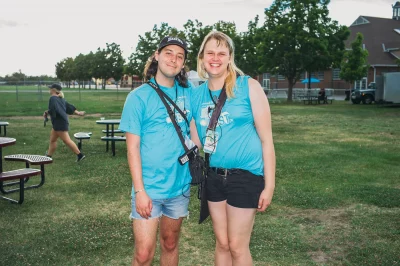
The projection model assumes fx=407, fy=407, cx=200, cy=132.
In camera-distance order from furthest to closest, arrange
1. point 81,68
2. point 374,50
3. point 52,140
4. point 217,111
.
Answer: point 81,68, point 374,50, point 52,140, point 217,111

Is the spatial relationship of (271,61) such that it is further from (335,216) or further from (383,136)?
(335,216)

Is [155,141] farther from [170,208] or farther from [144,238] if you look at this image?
[144,238]

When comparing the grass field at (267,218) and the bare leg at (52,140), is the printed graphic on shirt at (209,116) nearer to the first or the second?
the grass field at (267,218)

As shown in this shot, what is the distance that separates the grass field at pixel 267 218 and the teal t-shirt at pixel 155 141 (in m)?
1.72

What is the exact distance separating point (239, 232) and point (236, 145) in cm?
65

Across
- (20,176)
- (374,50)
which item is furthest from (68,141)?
(374,50)

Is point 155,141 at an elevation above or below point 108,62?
below

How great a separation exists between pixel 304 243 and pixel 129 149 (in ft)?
9.53

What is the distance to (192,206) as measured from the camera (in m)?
6.22

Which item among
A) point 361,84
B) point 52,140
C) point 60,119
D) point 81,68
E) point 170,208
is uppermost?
point 81,68

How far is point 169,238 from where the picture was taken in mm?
3176

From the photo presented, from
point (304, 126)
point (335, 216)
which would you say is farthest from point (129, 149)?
point (304, 126)

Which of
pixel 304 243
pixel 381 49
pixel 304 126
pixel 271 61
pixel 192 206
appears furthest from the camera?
pixel 381 49

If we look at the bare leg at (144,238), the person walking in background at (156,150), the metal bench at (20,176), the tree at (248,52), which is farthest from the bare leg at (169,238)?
the tree at (248,52)
